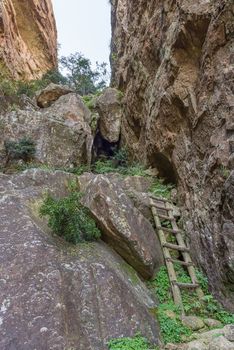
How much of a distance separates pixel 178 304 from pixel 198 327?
0.60m

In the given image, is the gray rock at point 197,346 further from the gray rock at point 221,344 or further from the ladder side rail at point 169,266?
the ladder side rail at point 169,266

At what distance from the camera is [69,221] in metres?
6.14

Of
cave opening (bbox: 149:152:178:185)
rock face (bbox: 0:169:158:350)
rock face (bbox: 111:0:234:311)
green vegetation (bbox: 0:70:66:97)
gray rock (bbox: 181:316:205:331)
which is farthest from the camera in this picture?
green vegetation (bbox: 0:70:66:97)

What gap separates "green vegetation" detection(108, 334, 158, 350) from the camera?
462 cm

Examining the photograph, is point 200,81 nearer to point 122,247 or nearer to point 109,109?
point 122,247

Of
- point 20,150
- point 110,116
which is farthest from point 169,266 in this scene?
point 110,116

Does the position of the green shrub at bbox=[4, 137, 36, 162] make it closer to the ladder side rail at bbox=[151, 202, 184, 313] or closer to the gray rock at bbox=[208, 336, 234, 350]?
the ladder side rail at bbox=[151, 202, 184, 313]

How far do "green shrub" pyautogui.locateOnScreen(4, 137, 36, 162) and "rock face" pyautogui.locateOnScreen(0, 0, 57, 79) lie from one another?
8.15 m

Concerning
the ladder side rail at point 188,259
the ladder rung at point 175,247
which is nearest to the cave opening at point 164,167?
the ladder side rail at point 188,259

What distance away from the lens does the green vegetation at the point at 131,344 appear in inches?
182

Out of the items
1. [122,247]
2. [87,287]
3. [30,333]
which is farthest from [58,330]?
[122,247]

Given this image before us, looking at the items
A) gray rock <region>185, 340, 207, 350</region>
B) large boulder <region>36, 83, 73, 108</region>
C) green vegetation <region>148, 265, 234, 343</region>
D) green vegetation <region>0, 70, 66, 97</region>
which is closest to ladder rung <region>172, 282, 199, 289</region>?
green vegetation <region>148, 265, 234, 343</region>

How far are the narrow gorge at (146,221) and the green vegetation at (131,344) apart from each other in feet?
0.06

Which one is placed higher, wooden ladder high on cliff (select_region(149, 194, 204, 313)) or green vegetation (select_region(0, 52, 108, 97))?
green vegetation (select_region(0, 52, 108, 97))
